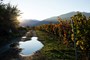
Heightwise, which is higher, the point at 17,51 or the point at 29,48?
the point at 17,51

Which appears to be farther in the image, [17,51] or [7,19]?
[7,19]

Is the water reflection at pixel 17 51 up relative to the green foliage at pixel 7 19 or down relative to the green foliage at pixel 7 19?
down

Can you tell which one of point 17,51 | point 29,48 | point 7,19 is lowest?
point 29,48

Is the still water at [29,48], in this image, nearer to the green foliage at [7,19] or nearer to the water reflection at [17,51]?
the water reflection at [17,51]

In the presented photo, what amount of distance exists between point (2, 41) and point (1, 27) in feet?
13.2

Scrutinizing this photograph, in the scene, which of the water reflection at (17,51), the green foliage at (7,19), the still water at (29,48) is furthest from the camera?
the green foliage at (7,19)

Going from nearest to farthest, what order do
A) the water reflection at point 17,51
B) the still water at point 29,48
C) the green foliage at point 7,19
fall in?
the water reflection at point 17,51, the still water at point 29,48, the green foliage at point 7,19

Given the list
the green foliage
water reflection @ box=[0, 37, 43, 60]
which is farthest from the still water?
the green foliage

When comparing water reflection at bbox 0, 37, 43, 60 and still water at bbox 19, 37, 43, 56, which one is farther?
still water at bbox 19, 37, 43, 56

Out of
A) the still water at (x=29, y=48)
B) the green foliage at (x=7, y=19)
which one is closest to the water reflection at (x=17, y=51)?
the still water at (x=29, y=48)

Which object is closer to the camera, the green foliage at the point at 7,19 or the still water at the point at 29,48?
the still water at the point at 29,48

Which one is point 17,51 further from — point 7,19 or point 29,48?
point 7,19

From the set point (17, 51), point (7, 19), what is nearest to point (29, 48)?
point (17, 51)

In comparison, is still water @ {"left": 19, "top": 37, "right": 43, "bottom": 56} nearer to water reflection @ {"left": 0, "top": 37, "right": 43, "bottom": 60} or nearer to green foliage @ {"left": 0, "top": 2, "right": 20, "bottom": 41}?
water reflection @ {"left": 0, "top": 37, "right": 43, "bottom": 60}
